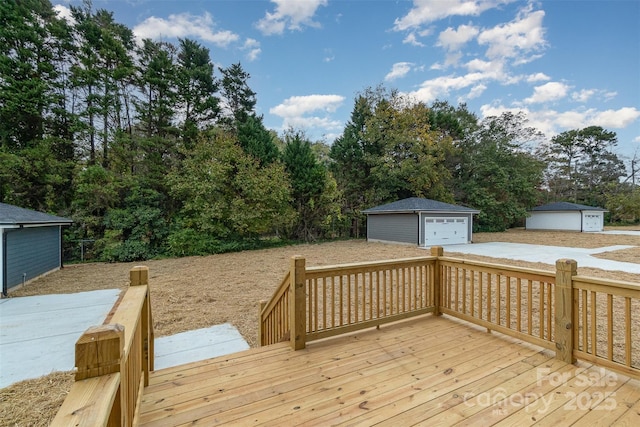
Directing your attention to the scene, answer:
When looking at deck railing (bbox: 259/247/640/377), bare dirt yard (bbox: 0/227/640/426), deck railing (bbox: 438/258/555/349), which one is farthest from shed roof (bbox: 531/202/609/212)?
deck railing (bbox: 438/258/555/349)

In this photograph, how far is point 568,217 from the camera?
23.1m

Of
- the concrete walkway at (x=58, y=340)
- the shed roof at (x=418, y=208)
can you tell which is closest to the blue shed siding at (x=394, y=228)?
the shed roof at (x=418, y=208)

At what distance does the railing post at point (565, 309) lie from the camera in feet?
8.16

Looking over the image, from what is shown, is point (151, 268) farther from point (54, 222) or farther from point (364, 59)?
point (364, 59)

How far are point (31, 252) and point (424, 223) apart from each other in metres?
15.1

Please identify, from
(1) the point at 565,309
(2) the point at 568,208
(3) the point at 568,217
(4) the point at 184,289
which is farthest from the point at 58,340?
(3) the point at 568,217

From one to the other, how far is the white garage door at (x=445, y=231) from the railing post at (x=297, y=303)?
1293 cm

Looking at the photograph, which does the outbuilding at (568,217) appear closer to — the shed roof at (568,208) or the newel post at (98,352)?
the shed roof at (568,208)

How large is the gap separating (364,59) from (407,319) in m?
12.3

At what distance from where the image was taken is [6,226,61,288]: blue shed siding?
711 cm

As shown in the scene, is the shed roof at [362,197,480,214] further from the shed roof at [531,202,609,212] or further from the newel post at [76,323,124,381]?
the newel post at [76,323,124,381]

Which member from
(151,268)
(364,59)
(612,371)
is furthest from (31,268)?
(364,59)

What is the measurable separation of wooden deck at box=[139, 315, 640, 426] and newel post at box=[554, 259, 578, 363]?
0.40 ft

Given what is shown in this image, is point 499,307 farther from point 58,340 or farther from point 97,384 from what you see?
point 58,340
